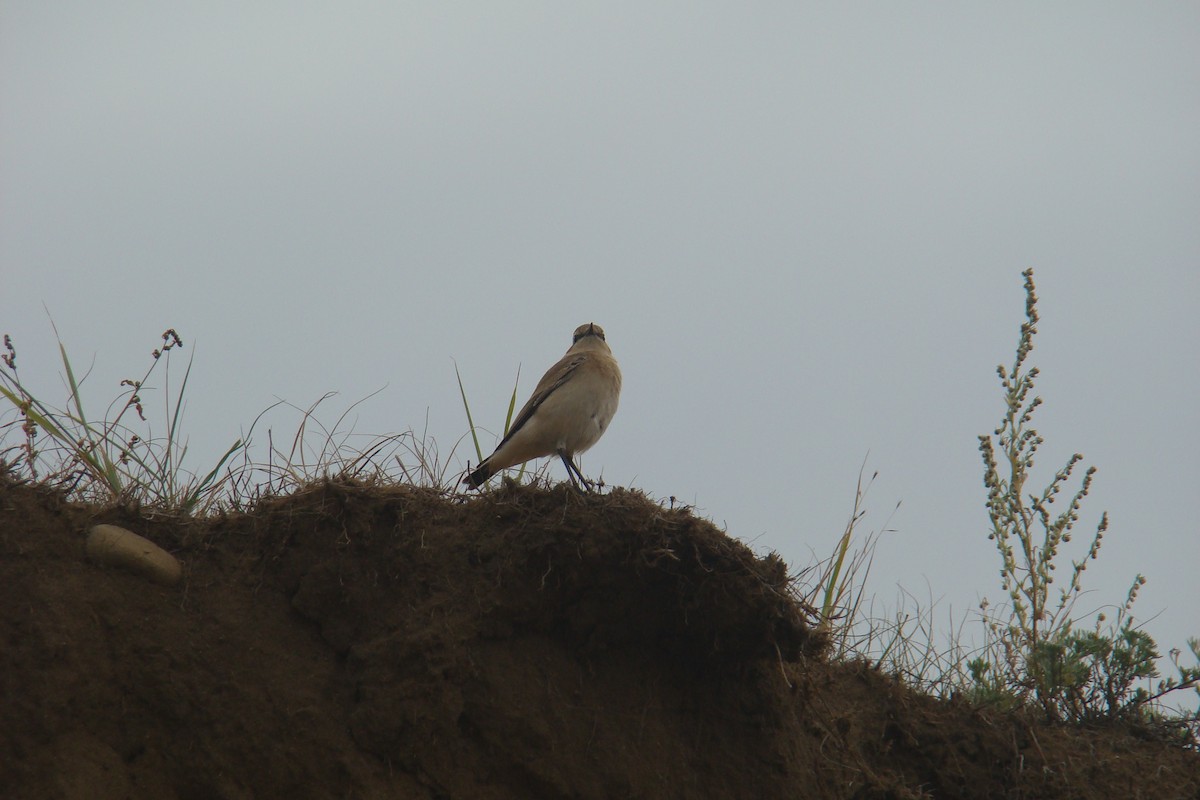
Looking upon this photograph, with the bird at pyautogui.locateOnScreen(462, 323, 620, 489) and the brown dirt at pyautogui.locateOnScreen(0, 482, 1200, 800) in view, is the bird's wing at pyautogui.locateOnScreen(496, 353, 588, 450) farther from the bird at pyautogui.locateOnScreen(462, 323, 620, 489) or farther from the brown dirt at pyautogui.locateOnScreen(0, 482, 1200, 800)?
the brown dirt at pyautogui.locateOnScreen(0, 482, 1200, 800)

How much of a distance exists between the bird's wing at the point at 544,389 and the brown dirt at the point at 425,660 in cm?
255

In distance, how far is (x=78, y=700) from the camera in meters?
4.42

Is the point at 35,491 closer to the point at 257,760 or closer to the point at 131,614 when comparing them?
the point at 131,614

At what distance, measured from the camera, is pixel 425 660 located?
4820 mm

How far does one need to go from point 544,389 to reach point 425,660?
11.3 feet

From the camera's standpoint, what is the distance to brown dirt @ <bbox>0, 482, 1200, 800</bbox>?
14.8ft

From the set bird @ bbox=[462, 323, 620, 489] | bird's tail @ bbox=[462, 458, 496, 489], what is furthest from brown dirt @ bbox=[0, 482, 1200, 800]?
bird @ bbox=[462, 323, 620, 489]

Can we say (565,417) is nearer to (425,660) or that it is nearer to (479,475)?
(479,475)

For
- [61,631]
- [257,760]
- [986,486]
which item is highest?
[986,486]

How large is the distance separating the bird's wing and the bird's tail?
0.77ft

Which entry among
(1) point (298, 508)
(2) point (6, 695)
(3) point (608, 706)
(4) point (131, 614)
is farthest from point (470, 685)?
(2) point (6, 695)

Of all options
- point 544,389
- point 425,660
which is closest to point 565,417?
point 544,389

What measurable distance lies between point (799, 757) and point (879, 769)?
671 millimetres

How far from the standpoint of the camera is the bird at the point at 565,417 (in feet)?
25.1
